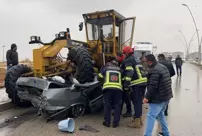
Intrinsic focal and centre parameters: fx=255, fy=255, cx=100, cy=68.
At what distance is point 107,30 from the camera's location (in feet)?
27.8

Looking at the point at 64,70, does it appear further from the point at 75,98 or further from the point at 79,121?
the point at 79,121

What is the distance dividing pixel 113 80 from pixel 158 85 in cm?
149

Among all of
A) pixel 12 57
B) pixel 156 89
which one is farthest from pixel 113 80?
pixel 12 57

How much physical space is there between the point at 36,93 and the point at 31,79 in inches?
15.3

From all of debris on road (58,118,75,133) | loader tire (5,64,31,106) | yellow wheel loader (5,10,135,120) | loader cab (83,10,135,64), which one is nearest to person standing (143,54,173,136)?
debris on road (58,118,75,133)

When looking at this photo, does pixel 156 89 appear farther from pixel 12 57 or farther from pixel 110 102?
pixel 12 57

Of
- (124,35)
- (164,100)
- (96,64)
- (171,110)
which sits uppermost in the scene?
(124,35)

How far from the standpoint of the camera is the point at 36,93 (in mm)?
6648

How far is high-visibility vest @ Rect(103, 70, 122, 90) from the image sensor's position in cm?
595

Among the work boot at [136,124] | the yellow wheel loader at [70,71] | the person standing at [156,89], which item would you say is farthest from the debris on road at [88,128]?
the person standing at [156,89]

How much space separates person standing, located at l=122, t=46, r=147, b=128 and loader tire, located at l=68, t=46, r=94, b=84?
1058 millimetres

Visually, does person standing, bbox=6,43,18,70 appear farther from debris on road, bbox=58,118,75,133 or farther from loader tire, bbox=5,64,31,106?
debris on road, bbox=58,118,75,133

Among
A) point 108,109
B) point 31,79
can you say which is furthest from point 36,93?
point 108,109

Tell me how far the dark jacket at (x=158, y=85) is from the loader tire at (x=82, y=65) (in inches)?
92.8
